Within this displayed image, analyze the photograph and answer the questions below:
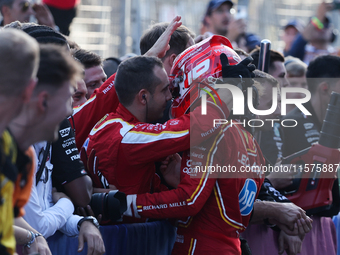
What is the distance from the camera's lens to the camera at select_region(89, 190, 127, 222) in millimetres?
2520

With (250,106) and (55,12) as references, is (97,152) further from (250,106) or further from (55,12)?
(55,12)

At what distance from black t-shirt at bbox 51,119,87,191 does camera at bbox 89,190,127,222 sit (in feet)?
0.59

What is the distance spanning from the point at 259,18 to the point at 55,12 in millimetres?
6524

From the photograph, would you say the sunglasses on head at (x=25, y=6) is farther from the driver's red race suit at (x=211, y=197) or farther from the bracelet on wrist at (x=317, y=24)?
the bracelet on wrist at (x=317, y=24)

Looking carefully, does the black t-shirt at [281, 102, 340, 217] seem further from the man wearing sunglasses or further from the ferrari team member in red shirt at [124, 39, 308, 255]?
the man wearing sunglasses

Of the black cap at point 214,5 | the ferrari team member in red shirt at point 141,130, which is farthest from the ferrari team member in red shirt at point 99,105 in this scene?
the black cap at point 214,5

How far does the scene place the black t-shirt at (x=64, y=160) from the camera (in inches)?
96.9

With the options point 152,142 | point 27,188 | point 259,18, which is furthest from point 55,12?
point 259,18

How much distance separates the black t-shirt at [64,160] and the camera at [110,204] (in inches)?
7.1

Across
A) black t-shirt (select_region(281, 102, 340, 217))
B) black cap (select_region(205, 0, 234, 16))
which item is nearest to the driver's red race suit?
black t-shirt (select_region(281, 102, 340, 217))

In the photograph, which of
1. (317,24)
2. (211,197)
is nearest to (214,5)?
(317,24)

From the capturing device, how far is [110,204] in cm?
253

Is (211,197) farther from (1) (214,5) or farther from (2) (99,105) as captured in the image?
(1) (214,5)

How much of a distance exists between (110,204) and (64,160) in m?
0.34
